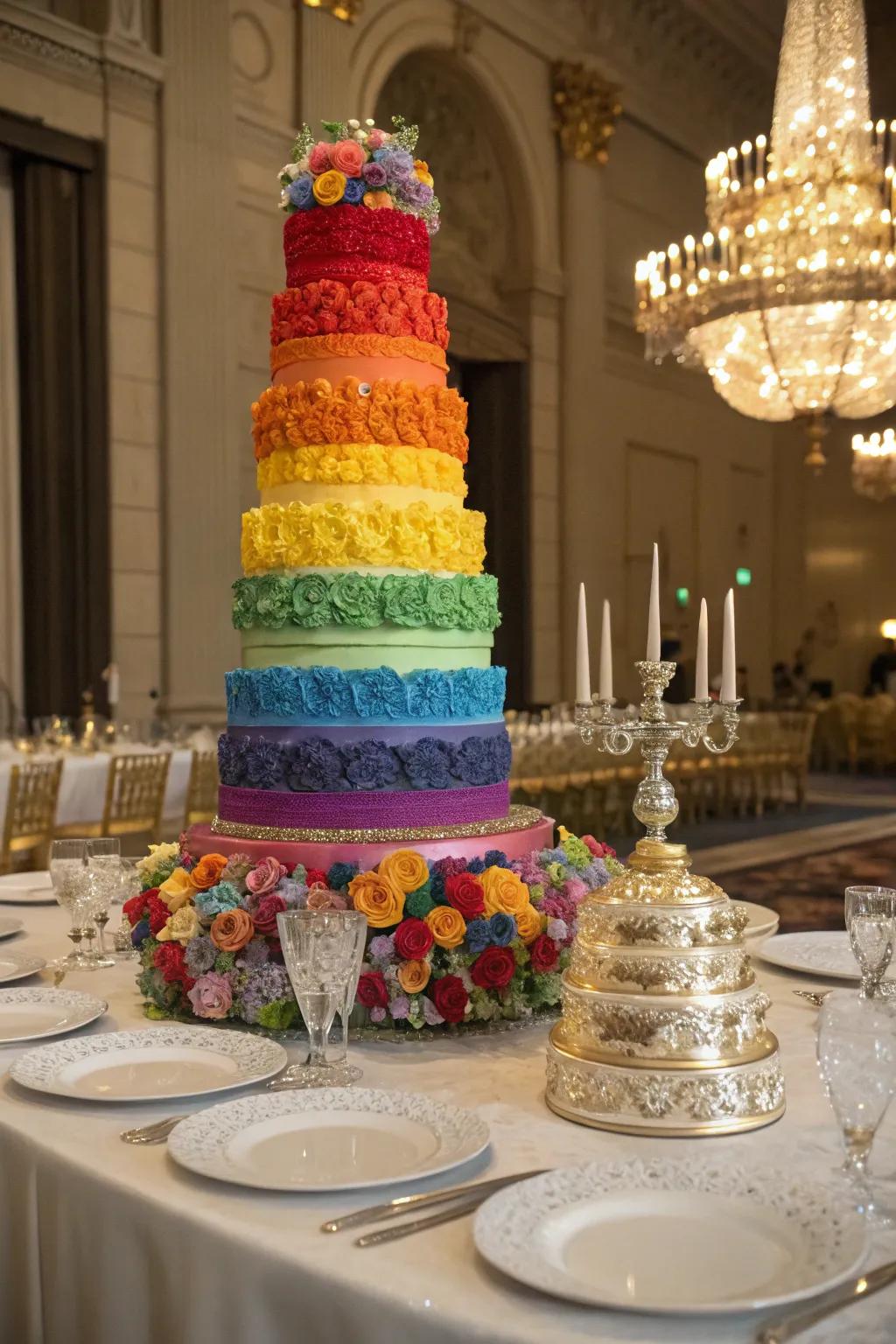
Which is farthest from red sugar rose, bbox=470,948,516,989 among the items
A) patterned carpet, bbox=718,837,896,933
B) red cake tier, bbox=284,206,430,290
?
patterned carpet, bbox=718,837,896,933

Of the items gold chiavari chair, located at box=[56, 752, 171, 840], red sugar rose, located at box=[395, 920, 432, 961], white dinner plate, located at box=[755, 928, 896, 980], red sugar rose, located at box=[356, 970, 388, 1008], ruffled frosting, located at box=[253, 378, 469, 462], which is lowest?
gold chiavari chair, located at box=[56, 752, 171, 840]

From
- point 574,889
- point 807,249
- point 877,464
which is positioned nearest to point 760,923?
point 574,889

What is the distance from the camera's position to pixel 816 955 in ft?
8.63

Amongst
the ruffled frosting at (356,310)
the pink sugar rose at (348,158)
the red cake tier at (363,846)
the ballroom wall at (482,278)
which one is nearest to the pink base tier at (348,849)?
the red cake tier at (363,846)

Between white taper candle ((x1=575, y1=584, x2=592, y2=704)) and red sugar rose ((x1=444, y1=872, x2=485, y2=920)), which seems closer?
white taper candle ((x1=575, y1=584, x2=592, y2=704))

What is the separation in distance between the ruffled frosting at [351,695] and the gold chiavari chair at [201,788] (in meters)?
5.13

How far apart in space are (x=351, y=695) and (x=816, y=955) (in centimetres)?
104

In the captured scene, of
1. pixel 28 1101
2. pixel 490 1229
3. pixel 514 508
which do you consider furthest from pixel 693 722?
pixel 514 508

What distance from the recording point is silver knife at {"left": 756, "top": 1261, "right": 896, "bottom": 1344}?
3.85 ft

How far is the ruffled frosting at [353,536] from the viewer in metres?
2.62

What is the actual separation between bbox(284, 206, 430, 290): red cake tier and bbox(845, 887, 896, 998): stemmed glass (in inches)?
58.0

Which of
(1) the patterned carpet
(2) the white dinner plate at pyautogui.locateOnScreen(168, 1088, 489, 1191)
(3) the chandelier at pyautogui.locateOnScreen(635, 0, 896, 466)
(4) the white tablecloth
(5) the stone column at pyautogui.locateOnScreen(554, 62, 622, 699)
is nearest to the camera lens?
(2) the white dinner plate at pyautogui.locateOnScreen(168, 1088, 489, 1191)

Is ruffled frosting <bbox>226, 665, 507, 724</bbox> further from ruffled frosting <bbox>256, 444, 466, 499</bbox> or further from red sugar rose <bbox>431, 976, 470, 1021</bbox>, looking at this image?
red sugar rose <bbox>431, 976, 470, 1021</bbox>

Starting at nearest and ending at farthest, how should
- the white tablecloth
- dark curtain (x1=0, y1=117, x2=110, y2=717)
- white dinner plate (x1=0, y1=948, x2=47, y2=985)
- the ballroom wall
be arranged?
1. white dinner plate (x1=0, y1=948, x2=47, y2=985)
2. the white tablecloth
3. dark curtain (x1=0, y1=117, x2=110, y2=717)
4. the ballroom wall
